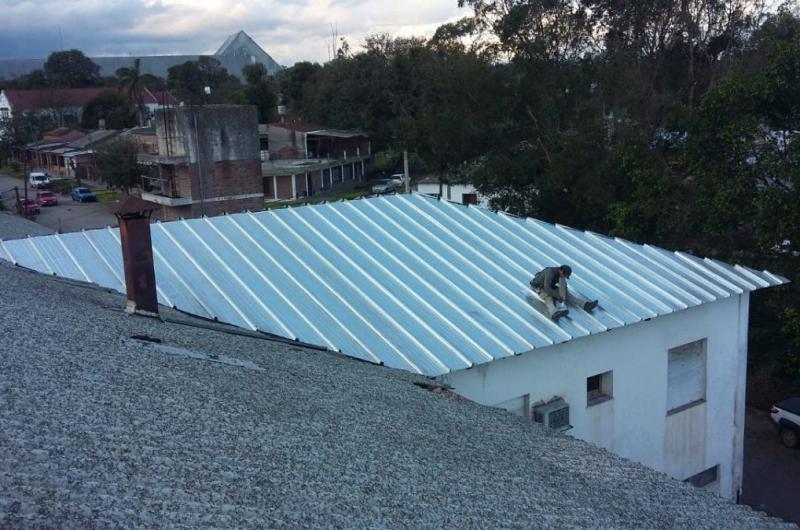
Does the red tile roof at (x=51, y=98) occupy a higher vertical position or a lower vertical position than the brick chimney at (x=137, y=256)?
higher

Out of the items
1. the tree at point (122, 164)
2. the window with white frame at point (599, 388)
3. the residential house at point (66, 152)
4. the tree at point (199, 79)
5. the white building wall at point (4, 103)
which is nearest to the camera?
Answer: the window with white frame at point (599, 388)

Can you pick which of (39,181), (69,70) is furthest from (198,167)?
(69,70)

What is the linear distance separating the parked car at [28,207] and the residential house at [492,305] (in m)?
33.1

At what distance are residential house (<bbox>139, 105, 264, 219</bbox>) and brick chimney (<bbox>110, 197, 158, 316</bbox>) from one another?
29.7m

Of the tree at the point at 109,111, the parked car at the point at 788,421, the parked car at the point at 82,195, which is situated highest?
the tree at the point at 109,111

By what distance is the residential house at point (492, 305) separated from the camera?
32.3 feet

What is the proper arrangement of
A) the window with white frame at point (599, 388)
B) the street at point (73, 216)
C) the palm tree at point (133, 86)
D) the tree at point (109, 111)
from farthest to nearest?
the tree at point (109, 111) < the palm tree at point (133, 86) < the street at point (73, 216) < the window with white frame at point (599, 388)

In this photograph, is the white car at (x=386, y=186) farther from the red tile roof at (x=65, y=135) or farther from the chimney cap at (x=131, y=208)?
the chimney cap at (x=131, y=208)

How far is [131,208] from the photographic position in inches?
330

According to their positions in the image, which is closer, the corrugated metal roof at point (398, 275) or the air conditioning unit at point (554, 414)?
the corrugated metal roof at point (398, 275)

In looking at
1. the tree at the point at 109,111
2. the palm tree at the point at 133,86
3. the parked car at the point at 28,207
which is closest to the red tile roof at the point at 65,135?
the tree at the point at 109,111

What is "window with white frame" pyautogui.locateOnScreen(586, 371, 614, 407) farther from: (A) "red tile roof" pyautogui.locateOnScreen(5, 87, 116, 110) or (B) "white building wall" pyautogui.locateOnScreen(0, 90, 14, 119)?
(B) "white building wall" pyautogui.locateOnScreen(0, 90, 14, 119)

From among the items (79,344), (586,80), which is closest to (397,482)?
(79,344)

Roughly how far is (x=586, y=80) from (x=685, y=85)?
17.8 ft
